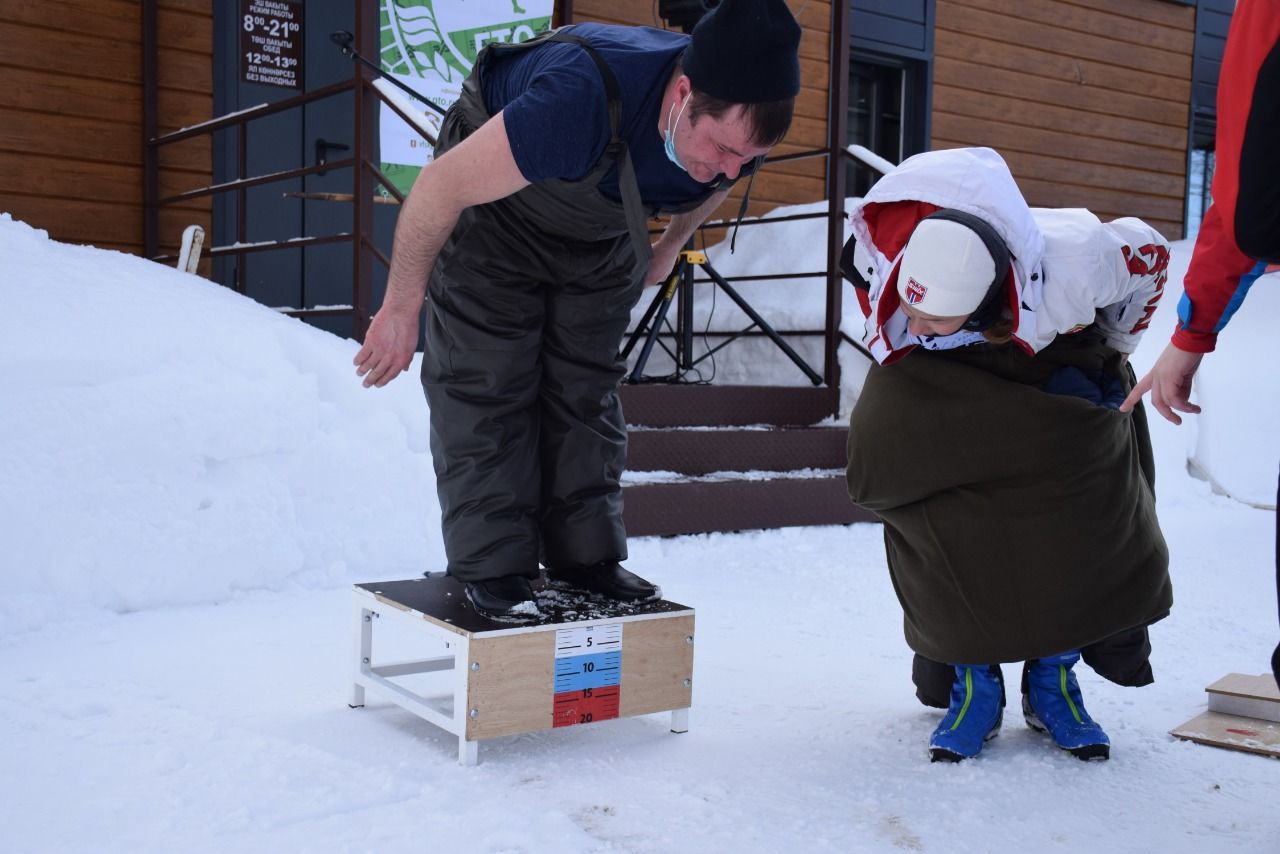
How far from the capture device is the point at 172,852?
1.33 metres

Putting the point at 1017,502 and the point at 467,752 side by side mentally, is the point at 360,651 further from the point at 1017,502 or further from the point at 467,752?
the point at 1017,502

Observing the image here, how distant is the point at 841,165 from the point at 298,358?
2.57 m

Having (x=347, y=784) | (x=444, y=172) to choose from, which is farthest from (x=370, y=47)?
(x=347, y=784)

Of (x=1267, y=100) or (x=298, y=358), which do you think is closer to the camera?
(x=1267, y=100)

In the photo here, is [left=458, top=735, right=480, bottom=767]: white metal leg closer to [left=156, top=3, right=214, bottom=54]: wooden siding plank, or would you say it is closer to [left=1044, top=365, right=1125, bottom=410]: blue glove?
[left=1044, top=365, right=1125, bottom=410]: blue glove

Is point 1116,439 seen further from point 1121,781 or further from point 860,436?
point 1121,781

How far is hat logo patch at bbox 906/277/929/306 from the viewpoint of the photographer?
1473mm

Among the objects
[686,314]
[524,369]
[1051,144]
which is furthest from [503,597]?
[1051,144]

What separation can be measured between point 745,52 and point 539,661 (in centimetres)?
93

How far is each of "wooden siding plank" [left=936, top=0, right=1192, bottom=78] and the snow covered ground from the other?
3.90 metres

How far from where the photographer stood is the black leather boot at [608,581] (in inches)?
76.0

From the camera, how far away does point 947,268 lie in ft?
4.71

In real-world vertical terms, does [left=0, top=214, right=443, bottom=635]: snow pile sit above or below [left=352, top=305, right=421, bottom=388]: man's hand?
below

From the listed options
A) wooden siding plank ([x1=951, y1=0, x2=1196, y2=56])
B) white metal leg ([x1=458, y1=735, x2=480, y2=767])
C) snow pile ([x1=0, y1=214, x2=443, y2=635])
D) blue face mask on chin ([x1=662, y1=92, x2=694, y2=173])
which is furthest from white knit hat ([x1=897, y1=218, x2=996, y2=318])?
wooden siding plank ([x1=951, y1=0, x2=1196, y2=56])
